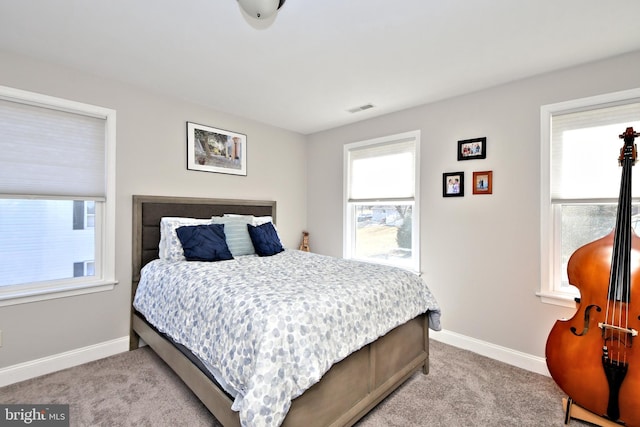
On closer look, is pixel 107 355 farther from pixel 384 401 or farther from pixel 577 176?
pixel 577 176

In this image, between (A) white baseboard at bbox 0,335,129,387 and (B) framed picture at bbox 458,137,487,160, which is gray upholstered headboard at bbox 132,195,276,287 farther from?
(B) framed picture at bbox 458,137,487,160

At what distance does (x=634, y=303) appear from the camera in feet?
5.41

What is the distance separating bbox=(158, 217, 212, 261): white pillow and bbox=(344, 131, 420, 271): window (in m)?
1.94

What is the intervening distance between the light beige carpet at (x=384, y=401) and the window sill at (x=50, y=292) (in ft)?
1.96

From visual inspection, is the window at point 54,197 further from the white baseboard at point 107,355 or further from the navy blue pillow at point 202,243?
the navy blue pillow at point 202,243

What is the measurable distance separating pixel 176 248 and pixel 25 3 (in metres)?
1.82

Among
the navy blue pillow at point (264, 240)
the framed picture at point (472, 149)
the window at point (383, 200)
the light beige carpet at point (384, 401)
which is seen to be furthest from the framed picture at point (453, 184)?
the navy blue pillow at point (264, 240)

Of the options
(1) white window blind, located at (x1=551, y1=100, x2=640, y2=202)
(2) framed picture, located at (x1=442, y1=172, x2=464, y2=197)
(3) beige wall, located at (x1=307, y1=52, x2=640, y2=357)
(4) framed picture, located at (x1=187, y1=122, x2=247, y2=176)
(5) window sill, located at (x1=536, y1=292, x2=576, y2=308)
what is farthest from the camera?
(4) framed picture, located at (x1=187, y1=122, x2=247, y2=176)

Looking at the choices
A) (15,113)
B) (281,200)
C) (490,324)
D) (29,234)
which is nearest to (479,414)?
(490,324)

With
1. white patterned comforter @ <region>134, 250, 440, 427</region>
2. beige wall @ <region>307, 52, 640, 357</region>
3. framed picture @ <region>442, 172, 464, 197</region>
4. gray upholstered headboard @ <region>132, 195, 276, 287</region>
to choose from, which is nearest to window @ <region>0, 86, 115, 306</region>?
gray upholstered headboard @ <region>132, 195, 276, 287</region>

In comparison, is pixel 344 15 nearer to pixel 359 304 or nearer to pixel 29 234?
pixel 359 304

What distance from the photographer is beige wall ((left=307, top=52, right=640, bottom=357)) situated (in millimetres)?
2397

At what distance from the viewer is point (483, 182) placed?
2.73 meters

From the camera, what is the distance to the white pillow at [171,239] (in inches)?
103
